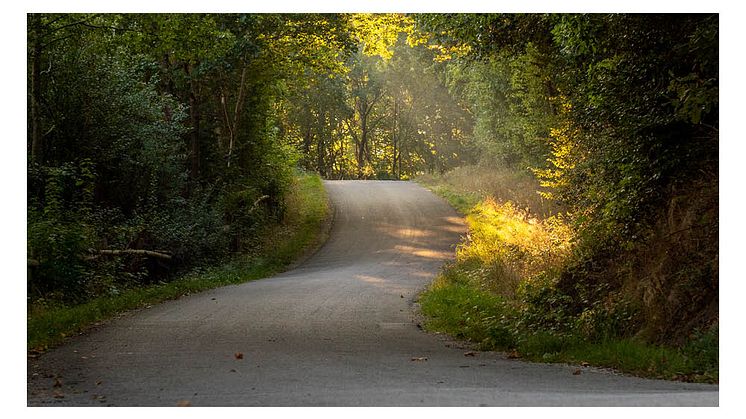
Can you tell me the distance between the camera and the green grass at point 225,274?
12.4 metres

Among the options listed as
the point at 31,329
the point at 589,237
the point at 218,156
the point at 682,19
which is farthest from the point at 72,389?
the point at 218,156

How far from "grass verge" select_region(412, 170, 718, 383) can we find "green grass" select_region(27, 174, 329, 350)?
534cm

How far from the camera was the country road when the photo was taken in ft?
24.1

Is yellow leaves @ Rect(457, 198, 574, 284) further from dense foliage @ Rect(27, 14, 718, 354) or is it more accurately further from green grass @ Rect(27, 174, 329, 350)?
green grass @ Rect(27, 174, 329, 350)

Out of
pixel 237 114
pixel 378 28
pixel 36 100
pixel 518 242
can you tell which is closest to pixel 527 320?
pixel 518 242

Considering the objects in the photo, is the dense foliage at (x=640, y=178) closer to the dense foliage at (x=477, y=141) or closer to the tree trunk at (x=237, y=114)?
the dense foliage at (x=477, y=141)

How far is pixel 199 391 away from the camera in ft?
25.6

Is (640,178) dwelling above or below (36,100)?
below

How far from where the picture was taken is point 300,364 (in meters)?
9.49

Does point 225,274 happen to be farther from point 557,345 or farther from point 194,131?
point 557,345

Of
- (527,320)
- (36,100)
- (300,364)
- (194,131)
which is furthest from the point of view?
(194,131)

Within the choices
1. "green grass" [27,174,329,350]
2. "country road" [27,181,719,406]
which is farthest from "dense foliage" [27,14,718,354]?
"country road" [27,181,719,406]

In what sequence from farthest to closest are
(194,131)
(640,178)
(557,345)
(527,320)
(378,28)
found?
1. (194,131)
2. (378,28)
3. (527,320)
4. (640,178)
5. (557,345)

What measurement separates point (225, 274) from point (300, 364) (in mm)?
12695
